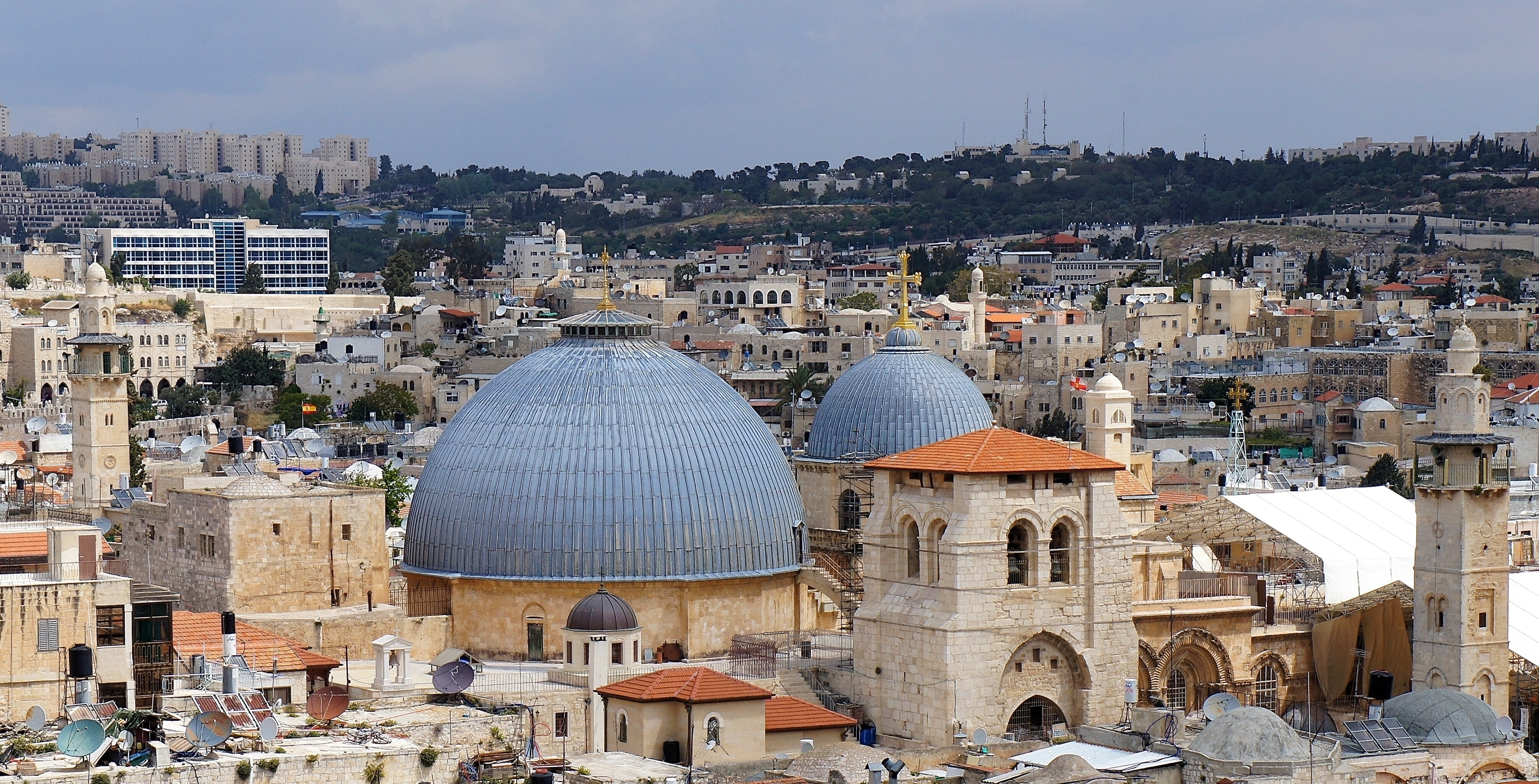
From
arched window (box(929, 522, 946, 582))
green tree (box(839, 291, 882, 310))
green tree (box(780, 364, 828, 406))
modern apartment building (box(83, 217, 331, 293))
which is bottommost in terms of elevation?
green tree (box(780, 364, 828, 406))

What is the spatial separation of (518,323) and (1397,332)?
123 ft

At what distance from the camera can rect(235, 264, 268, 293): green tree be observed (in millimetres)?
159250

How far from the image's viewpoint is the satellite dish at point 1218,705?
124 feet

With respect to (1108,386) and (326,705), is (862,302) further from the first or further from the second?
(326,705)

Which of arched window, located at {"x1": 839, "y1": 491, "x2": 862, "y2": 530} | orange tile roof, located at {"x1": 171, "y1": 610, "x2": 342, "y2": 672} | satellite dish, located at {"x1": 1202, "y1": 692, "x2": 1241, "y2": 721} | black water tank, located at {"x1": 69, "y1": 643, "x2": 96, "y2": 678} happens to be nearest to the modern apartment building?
arched window, located at {"x1": 839, "y1": 491, "x2": 862, "y2": 530}

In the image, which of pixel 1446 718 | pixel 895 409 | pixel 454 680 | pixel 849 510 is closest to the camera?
pixel 454 680

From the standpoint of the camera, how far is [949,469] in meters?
37.6

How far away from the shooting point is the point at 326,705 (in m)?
34.1

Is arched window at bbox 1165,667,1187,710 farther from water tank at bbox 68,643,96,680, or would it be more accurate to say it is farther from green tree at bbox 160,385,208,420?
green tree at bbox 160,385,208,420

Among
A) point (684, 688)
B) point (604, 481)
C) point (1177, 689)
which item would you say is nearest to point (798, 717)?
point (684, 688)

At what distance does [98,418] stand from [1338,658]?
24.8 m

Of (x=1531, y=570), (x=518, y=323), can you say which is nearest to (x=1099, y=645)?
(x=1531, y=570)

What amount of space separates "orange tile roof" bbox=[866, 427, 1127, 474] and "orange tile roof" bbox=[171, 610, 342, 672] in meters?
8.12

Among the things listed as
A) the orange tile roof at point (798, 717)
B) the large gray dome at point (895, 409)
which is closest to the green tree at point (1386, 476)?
the large gray dome at point (895, 409)
